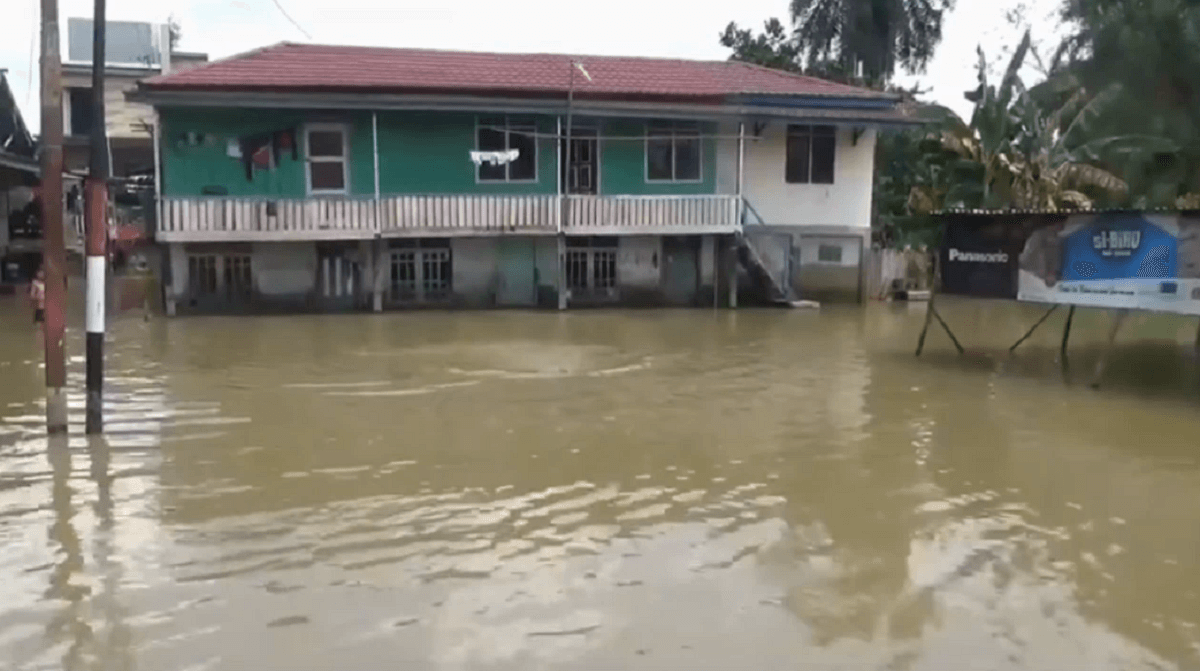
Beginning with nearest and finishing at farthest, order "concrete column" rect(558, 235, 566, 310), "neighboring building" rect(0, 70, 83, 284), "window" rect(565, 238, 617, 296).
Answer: "concrete column" rect(558, 235, 566, 310) → "window" rect(565, 238, 617, 296) → "neighboring building" rect(0, 70, 83, 284)

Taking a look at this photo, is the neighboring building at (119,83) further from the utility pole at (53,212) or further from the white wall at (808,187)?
the utility pole at (53,212)

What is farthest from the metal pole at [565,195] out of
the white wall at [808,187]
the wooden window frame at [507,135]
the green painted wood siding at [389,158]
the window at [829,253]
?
the window at [829,253]

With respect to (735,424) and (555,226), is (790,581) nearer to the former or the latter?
(735,424)

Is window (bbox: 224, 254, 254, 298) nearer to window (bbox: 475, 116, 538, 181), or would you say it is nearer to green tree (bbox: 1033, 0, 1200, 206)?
window (bbox: 475, 116, 538, 181)

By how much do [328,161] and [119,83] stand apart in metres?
13.4

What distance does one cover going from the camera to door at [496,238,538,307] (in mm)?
23156

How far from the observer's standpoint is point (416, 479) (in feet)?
28.1

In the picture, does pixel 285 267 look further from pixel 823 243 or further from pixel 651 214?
pixel 823 243

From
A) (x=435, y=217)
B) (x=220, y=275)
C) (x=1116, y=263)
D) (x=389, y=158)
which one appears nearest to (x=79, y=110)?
(x=220, y=275)

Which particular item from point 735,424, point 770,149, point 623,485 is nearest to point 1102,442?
point 735,424

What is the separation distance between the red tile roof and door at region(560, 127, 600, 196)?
4.13ft

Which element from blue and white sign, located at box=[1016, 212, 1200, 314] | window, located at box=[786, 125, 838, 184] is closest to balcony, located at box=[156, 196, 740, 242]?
window, located at box=[786, 125, 838, 184]

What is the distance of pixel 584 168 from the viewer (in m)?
23.5

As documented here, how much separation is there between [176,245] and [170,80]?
3.13 meters
